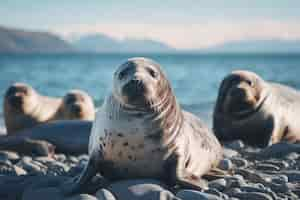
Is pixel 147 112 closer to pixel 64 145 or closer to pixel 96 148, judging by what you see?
pixel 96 148

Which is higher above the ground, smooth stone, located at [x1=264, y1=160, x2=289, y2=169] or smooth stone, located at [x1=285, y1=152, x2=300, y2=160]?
smooth stone, located at [x1=264, y1=160, x2=289, y2=169]

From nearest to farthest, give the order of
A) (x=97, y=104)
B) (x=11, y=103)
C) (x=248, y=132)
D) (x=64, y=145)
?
(x=64, y=145)
(x=248, y=132)
(x=11, y=103)
(x=97, y=104)

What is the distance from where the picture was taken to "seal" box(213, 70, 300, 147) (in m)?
8.92

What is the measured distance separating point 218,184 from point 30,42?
150246 millimetres

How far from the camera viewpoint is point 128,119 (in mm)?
4605

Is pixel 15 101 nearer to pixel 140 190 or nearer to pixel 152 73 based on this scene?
pixel 152 73

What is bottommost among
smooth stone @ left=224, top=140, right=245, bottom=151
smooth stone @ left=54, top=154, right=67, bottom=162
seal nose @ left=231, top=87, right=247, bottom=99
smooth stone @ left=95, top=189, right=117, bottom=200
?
smooth stone @ left=54, top=154, right=67, bottom=162

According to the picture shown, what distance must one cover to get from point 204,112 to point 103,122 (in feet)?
39.7

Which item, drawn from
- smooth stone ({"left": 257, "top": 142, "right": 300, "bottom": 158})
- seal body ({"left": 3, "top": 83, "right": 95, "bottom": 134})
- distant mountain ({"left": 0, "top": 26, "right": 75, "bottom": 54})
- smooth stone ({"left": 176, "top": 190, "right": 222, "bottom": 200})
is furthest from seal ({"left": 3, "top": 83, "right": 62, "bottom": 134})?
distant mountain ({"left": 0, "top": 26, "right": 75, "bottom": 54})

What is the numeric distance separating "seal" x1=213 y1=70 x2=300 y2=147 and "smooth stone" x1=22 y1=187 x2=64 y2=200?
4.65 m

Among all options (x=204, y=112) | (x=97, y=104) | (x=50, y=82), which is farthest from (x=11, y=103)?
(x=50, y=82)

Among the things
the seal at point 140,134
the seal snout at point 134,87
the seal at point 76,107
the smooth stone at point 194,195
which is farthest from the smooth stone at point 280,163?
the seal at point 76,107

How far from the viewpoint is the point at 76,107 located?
457 inches

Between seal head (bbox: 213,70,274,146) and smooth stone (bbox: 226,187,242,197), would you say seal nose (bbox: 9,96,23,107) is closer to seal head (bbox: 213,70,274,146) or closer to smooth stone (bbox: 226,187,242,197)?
seal head (bbox: 213,70,274,146)
